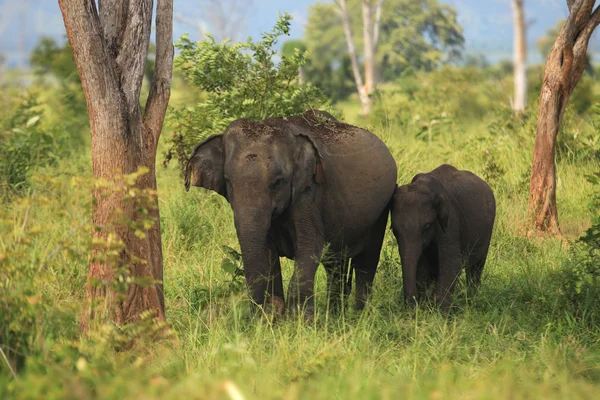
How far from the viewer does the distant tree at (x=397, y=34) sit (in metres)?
61.6

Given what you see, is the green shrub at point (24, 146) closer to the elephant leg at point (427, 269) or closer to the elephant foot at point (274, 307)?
the elephant foot at point (274, 307)

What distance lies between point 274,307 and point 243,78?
3263mm

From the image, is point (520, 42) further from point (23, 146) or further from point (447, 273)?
point (447, 273)

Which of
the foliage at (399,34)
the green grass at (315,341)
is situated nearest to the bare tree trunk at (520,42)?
the green grass at (315,341)

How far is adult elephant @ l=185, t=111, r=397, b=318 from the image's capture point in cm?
626

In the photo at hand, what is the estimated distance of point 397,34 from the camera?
6344 cm

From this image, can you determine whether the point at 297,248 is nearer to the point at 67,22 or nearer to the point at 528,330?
the point at 528,330

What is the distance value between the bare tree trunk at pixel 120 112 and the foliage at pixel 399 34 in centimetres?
4651

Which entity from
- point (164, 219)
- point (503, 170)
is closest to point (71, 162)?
point (164, 219)

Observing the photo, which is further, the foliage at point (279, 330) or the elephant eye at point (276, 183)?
the elephant eye at point (276, 183)

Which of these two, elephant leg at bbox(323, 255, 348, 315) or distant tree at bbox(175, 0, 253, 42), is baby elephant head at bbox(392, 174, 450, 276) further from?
distant tree at bbox(175, 0, 253, 42)

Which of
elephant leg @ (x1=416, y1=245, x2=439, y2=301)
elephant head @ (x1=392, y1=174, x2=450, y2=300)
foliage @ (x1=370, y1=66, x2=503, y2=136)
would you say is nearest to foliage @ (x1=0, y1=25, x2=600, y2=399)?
elephant leg @ (x1=416, y1=245, x2=439, y2=301)

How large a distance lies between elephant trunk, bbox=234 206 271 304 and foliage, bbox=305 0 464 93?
46611 mm

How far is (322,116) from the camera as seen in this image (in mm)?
7309
